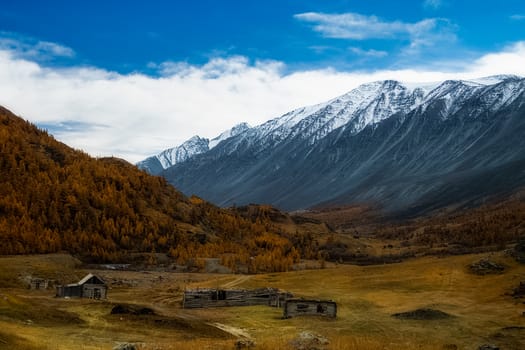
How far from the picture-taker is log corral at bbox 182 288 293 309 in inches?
2795

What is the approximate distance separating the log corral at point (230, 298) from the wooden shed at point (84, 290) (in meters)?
11.3

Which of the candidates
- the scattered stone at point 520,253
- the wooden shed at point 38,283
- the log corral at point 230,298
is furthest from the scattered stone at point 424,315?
the wooden shed at point 38,283

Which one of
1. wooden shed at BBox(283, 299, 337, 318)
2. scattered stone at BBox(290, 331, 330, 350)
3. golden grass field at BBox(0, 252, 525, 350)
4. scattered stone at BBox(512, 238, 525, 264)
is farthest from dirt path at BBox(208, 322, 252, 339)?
scattered stone at BBox(512, 238, 525, 264)

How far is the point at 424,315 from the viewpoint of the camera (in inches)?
2388

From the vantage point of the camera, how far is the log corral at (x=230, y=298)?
71.0 m

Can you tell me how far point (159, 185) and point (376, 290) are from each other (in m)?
90.0

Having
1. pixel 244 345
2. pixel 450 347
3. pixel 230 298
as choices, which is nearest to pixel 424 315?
pixel 450 347

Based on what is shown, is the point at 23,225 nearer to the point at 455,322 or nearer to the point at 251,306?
the point at 251,306

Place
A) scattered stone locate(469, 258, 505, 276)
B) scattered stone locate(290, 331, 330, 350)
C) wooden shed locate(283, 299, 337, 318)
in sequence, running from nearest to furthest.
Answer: scattered stone locate(290, 331, 330, 350) < wooden shed locate(283, 299, 337, 318) < scattered stone locate(469, 258, 505, 276)

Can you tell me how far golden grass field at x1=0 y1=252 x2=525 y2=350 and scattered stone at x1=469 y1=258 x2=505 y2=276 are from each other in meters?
1.10

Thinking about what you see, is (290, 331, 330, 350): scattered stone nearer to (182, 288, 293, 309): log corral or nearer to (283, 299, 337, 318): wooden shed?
(283, 299, 337, 318): wooden shed

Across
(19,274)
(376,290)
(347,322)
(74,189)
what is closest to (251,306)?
(347,322)

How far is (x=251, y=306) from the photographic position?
71.5m

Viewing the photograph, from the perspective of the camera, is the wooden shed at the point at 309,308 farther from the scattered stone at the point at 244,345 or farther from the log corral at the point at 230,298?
the scattered stone at the point at 244,345
